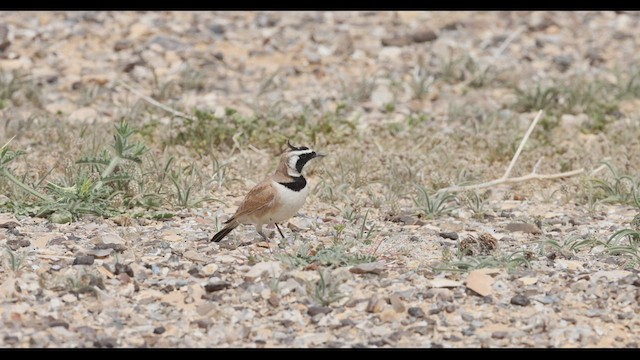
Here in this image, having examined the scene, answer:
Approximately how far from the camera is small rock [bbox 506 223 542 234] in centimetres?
735

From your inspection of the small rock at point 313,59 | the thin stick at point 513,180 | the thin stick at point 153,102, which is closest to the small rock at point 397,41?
the small rock at point 313,59

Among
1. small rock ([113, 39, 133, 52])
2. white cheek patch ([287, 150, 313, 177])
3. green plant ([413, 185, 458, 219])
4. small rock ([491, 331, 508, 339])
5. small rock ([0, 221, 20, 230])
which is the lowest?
green plant ([413, 185, 458, 219])

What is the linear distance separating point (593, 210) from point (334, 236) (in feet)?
6.84

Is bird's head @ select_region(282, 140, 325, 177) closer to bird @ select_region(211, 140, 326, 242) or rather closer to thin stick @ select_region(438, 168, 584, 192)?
bird @ select_region(211, 140, 326, 242)

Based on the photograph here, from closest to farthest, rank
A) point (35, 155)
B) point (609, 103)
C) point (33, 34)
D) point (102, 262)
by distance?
1. point (102, 262)
2. point (35, 155)
3. point (609, 103)
4. point (33, 34)

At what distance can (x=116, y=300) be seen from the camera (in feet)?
18.7

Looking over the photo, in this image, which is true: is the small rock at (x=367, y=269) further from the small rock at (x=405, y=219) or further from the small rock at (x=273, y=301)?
the small rock at (x=405, y=219)

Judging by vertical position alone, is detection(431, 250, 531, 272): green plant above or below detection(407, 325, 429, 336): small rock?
above

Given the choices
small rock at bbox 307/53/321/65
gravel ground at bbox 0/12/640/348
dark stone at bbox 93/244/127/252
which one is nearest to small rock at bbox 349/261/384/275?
gravel ground at bbox 0/12/640/348

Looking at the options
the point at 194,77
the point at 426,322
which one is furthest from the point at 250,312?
the point at 194,77

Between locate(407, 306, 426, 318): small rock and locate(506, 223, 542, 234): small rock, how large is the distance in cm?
196

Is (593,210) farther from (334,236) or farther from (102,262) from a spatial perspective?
(102,262)

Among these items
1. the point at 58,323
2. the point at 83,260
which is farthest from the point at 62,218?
the point at 58,323

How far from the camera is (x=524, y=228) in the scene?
24.2ft
